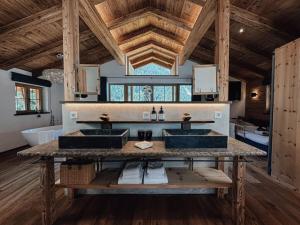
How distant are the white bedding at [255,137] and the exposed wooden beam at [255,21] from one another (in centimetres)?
224

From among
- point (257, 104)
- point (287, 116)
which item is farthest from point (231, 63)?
point (287, 116)

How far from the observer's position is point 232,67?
6809mm

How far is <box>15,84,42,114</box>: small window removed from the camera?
549 centimetres

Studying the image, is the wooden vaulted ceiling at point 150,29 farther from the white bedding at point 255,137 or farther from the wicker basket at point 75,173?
the wicker basket at point 75,173

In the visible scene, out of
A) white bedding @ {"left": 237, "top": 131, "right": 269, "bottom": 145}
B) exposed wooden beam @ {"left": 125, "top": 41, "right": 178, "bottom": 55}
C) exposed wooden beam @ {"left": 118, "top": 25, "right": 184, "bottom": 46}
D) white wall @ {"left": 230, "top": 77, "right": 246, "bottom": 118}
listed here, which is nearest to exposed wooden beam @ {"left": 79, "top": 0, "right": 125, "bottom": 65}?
exposed wooden beam @ {"left": 118, "top": 25, "right": 184, "bottom": 46}

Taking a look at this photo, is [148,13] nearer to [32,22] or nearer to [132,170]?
[32,22]

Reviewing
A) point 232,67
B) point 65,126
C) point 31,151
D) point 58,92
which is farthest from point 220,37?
point 58,92

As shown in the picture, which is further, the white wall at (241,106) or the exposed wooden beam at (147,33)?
the white wall at (241,106)

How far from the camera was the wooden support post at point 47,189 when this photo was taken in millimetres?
1891

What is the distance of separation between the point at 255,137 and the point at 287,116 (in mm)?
1964

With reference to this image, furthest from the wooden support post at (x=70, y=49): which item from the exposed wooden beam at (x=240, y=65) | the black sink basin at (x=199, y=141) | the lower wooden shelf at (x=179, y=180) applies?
the exposed wooden beam at (x=240, y=65)

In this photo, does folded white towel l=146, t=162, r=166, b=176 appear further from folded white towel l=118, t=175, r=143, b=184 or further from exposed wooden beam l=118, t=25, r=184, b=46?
exposed wooden beam l=118, t=25, r=184, b=46

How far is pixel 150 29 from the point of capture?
5.95 meters

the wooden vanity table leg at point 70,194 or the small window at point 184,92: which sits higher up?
the small window at point 184,92
